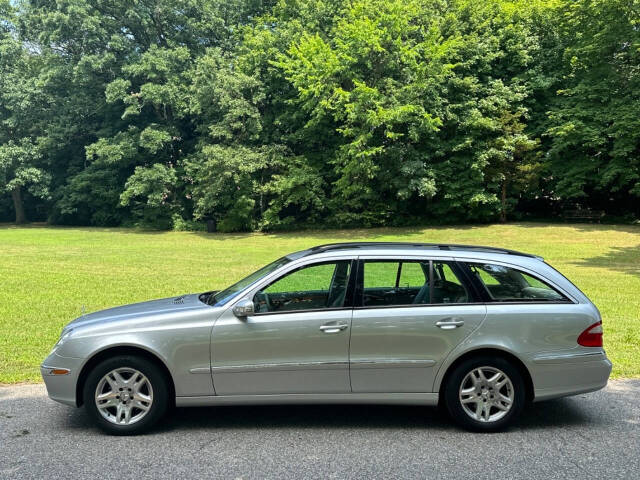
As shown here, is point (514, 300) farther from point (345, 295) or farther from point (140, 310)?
point (140, 310)

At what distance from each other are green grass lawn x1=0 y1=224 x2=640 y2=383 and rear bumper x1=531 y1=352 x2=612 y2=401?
6.28ft

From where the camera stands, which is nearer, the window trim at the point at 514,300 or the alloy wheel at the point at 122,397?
the alloy wheel at the point at 122,397

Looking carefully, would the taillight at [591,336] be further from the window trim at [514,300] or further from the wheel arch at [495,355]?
the wheel arch at [495,355]

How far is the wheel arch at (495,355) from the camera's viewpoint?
14.3 ft

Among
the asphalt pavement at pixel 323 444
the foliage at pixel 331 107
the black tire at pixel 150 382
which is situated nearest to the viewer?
the asphalt pavement at pixel 323 444

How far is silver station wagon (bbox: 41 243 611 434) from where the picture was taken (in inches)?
168

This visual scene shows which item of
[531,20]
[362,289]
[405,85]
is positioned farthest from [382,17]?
[362,289]

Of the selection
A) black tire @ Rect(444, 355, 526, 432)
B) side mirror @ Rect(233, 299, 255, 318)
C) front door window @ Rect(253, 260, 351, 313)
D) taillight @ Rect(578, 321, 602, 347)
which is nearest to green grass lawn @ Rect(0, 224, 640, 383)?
taillight @ Rect(578, 321, 602, 347)

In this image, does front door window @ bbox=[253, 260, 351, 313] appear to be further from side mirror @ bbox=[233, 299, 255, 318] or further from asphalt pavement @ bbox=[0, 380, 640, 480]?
asphalt pavement @ bbox=[0, 380, 640, 480]

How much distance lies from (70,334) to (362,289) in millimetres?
2528

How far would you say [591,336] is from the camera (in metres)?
4.43

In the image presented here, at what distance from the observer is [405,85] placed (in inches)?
1254

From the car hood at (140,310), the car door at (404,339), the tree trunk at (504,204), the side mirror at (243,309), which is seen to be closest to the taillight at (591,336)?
the car door at (404,339)

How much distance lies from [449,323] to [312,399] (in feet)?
4.33
